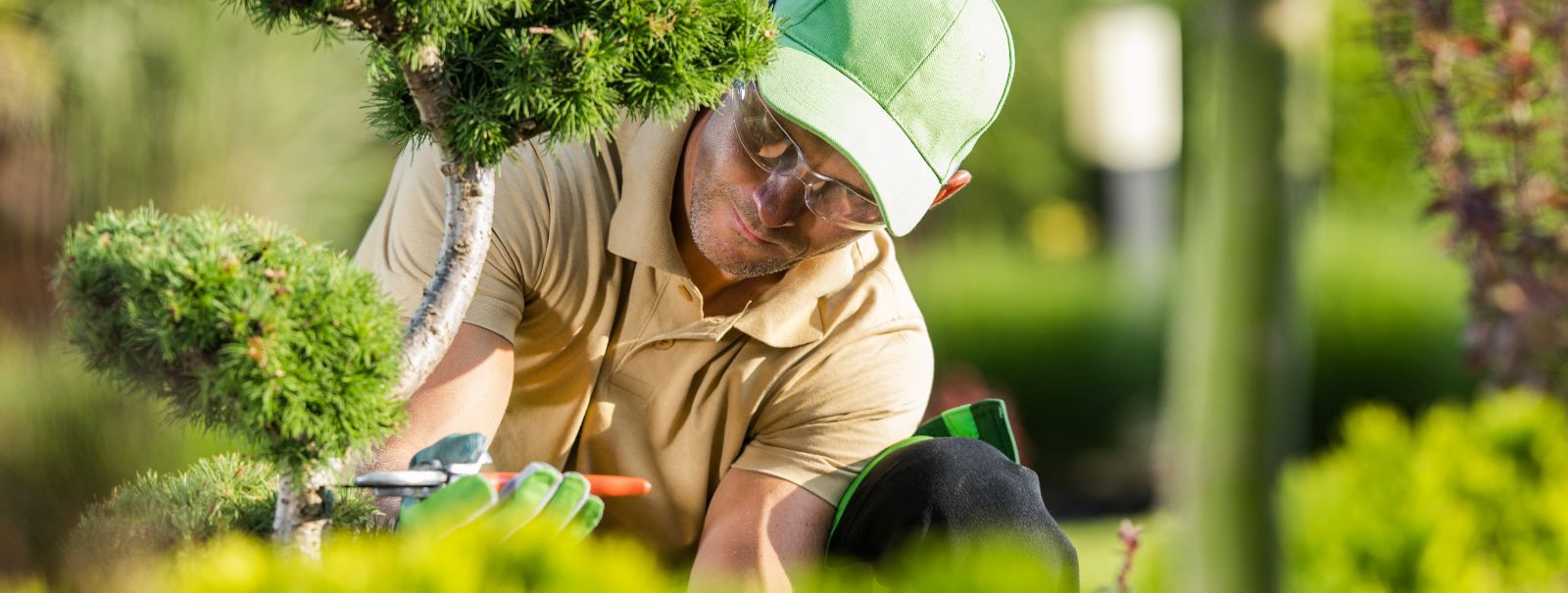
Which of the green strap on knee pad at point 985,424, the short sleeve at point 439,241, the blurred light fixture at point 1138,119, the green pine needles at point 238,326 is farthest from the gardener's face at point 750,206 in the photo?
the blurred light fixture at point 1138,119

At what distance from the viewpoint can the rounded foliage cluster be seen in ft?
9.71

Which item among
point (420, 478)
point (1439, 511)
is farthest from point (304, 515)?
point (1439, 511)

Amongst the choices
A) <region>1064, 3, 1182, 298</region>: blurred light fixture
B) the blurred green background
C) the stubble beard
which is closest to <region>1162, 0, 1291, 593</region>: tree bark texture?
the blurred green background

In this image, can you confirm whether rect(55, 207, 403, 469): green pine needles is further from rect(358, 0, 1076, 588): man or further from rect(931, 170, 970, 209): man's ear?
rect(931, 170, 970, 209): man's ear

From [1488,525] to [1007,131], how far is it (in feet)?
27.5

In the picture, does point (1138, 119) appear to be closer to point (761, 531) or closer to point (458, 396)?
point (761, 531)

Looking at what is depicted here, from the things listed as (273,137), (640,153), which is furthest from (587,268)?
(273,137)

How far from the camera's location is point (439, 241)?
89.1 inches

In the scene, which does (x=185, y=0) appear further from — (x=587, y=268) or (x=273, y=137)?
(x=587, y=268)

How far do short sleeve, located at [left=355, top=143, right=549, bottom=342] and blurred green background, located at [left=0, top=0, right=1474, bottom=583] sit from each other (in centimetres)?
42

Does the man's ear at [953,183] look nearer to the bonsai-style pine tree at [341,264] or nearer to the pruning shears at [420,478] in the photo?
the bonsai-style pine tree at [341,264]

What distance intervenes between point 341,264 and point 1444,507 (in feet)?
8.44

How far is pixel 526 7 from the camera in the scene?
1621 millimetres

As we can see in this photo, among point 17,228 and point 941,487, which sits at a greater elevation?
point 17,228
